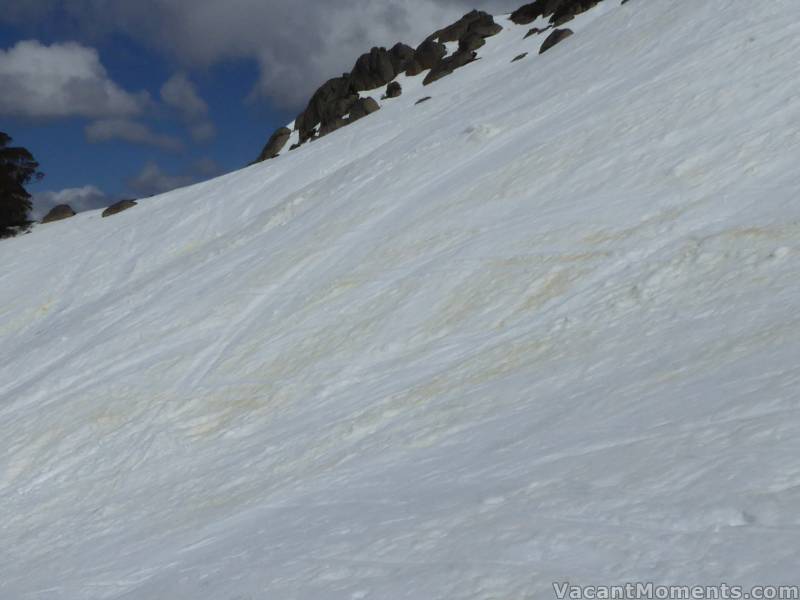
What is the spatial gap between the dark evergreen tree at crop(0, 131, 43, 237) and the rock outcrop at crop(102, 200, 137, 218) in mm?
7300

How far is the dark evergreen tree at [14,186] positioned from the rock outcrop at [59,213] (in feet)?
5.41

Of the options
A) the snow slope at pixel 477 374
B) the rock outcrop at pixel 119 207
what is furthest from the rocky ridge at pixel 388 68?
the snow slope at pixel 477 374

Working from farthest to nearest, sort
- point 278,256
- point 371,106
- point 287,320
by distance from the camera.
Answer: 1. point 371,106
2. point 278,256
3. point 287,320

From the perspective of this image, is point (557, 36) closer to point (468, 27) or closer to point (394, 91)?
point (394, 91)

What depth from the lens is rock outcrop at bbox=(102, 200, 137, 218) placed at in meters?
34.9

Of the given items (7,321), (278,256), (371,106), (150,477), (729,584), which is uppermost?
(371,106)

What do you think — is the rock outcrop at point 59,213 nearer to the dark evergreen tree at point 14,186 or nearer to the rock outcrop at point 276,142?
the dark evergreen tree at point 14,186

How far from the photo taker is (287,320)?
12.9m

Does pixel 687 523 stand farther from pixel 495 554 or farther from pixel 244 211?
pixel 244 211

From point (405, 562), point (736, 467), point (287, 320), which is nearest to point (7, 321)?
point (287, 320)

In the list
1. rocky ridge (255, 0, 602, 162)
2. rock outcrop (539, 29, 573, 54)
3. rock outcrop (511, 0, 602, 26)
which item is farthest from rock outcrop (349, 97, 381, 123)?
rock outcrop (539, 29, 573, 54)

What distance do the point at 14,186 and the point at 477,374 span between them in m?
41.6

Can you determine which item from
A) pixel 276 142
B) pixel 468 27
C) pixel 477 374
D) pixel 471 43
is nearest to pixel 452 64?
pixel 471 43

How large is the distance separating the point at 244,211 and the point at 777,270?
18.6 metres
